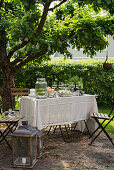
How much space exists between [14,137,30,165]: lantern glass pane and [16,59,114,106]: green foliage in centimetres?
534

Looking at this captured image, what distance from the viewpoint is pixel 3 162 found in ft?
13.9

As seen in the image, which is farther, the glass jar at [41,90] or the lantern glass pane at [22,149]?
the glass jar at [41,90]

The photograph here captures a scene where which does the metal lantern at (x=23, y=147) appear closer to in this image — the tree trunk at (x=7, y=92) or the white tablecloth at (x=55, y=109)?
the white tablecloth at (x=55, y=109)

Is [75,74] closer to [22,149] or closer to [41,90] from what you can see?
[41,90]

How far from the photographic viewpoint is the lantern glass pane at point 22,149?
4016mm

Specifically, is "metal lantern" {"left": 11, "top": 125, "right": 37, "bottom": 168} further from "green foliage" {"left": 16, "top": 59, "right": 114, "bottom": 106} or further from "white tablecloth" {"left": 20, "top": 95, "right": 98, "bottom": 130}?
"green foliage" {"left": 16, "top": 59, "right": 114, "bottom": 106}

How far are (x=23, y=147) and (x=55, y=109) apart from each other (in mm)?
1330

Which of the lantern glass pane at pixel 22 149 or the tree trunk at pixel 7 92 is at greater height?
the tree trunk at pixel 7 92

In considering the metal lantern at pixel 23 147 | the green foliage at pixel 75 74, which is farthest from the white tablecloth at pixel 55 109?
the green foliage at pixel 75 74

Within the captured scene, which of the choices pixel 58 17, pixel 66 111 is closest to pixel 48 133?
pixel 66 111

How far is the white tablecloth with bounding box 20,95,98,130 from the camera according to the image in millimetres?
4809

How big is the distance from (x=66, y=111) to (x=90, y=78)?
4549 millimetres

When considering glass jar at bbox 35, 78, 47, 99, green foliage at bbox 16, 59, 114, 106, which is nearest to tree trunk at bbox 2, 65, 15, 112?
green foliage at bbox 16, 59, 114, 106

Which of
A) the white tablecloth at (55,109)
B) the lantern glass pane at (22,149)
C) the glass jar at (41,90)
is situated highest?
the glass jar at (41,90)
